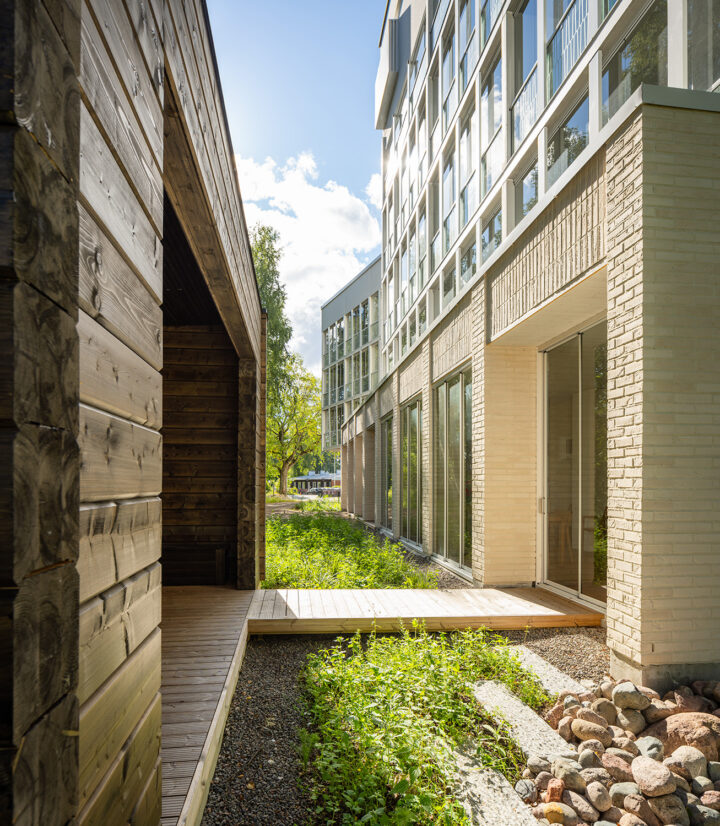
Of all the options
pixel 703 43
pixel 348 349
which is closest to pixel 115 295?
pixel 703 43

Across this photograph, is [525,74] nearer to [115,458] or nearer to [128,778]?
[115,458]

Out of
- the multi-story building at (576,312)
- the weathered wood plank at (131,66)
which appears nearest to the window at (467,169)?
the multi-story building at (576,312)

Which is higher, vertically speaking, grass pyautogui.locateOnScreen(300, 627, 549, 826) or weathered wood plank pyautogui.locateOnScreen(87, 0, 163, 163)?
weathered wood plank pyautogui.locateOnScreen(87, 0, 163, 163)

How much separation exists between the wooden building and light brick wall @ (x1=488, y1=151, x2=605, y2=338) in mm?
3713

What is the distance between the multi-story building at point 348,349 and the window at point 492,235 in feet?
39.9

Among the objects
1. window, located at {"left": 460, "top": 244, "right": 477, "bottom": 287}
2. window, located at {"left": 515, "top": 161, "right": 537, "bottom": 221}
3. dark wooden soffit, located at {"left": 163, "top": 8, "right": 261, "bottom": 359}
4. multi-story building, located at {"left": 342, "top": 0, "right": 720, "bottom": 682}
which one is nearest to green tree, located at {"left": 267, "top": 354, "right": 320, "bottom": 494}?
multi-story building, located at {"left": 342, "top": 0, "right": 720, "bottom": 682}

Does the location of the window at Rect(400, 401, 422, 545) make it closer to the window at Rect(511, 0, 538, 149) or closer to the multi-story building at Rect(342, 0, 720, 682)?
the multi-story building at Rect(342, 0, 720, 682)

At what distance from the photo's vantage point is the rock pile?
2600 mm

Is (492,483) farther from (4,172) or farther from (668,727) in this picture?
(4,172)

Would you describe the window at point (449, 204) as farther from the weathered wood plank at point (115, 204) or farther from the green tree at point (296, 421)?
the green tree at point (296, 421)

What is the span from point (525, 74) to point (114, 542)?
7678mm

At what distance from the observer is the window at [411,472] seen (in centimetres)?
1092

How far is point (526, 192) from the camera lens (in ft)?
21.9

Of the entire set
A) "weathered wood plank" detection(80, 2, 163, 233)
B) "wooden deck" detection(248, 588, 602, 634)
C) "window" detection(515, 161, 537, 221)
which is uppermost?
"window" detection(515, 161, 537, 221)
